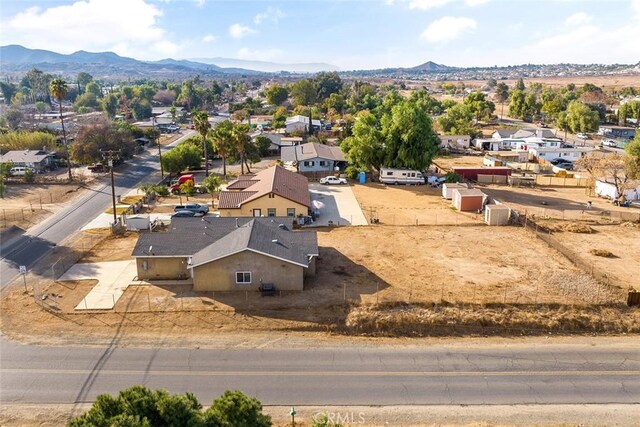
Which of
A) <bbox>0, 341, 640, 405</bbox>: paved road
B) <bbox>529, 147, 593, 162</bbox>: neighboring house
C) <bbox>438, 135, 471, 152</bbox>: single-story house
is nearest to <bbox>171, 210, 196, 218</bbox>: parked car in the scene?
<bbox>0, 341, 640, 405</bbox>: paved road

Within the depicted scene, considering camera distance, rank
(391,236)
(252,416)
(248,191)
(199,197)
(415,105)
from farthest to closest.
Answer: (415,105) < (199,197) < (248,191) < (391,236) < (252,416)

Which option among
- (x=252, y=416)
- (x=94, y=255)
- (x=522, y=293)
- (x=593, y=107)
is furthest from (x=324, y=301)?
(x=593, y=107)

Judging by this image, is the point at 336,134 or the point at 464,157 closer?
the point at 464,157

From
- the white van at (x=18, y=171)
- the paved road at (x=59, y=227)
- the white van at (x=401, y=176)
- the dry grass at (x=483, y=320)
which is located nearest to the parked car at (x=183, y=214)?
the paved road at (x=59, y=227)

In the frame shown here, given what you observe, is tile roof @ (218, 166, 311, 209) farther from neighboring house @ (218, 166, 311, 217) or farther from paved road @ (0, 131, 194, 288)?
paved road @ (0, 131, 194, 288)

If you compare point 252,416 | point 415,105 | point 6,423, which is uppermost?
point 415,105

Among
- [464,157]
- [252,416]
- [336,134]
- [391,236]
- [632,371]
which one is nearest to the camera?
[252,416]

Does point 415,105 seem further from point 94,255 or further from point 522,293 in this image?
point 94,255

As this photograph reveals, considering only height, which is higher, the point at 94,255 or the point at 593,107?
the point at 593,107
